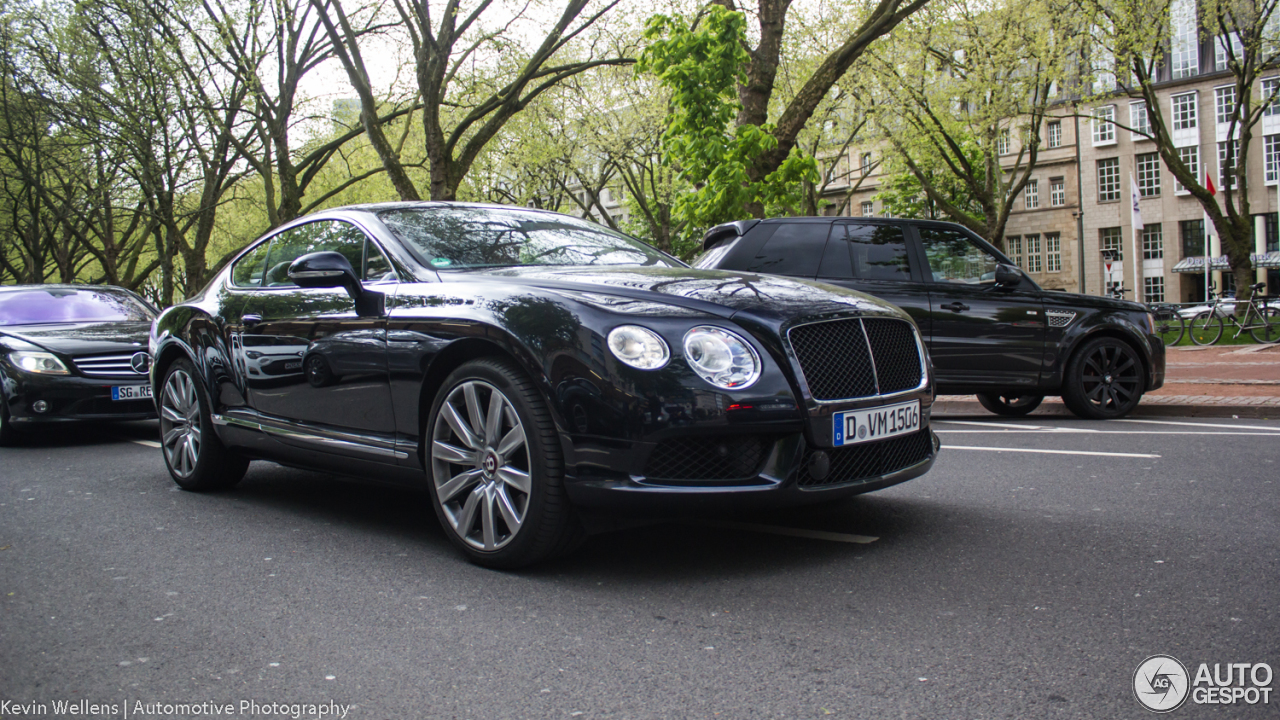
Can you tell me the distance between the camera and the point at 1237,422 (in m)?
8.80

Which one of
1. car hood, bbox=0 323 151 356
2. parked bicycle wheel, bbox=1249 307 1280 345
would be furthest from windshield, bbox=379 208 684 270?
parked bicycle wheel, bbox=1249 307 1280 345

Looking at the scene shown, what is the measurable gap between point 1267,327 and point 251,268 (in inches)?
798

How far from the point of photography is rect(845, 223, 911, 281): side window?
29.2ft

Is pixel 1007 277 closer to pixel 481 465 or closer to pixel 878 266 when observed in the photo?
pixel 878 266

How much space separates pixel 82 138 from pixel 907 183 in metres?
33.6

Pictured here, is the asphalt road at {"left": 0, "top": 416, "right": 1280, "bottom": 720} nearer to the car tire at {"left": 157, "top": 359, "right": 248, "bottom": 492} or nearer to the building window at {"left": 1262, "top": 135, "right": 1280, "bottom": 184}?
the car tire at {"left": 157, "top": 359, "right": 248, "bottom": 492}

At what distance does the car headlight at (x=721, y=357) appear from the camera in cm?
351

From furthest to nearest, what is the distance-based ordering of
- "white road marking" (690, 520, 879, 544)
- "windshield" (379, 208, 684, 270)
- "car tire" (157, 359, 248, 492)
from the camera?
"car tire" (157, 359, 248, 492) → "windshield" (379, 208, 684, 270) → "white road marking" (690, 520, 879, 544)

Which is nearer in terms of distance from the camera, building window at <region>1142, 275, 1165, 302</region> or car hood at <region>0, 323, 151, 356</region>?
car hood at <region>0, 323, 151, 356</region>

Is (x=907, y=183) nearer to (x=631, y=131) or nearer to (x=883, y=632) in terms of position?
(x=631, y=131)

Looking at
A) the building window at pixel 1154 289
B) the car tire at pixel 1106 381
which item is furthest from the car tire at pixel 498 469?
the building window at pixel 1154 289

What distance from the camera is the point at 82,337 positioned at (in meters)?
8.95

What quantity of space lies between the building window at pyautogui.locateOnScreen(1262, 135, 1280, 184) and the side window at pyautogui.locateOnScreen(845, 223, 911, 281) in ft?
163

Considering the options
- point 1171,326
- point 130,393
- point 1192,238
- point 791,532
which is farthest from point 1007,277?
point 1192,238
